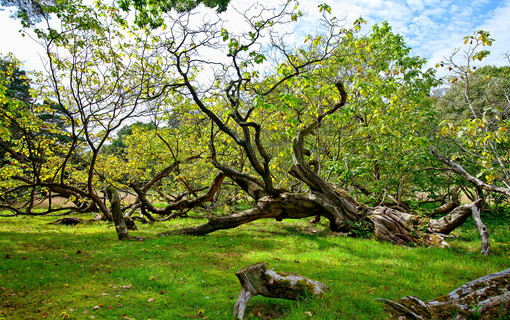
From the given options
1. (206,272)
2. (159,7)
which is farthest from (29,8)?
(206,272)

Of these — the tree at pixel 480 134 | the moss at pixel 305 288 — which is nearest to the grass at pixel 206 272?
the moss at pixel 305 288

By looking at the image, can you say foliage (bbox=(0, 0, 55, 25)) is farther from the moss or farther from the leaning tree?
the moss

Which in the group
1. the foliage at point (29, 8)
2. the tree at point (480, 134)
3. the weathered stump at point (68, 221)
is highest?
the foliage at point (29, 8)

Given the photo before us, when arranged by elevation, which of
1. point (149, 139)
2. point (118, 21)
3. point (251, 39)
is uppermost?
point (118, 21)

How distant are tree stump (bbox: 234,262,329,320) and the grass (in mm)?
181

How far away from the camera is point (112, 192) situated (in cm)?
1012

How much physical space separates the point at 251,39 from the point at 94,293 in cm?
817

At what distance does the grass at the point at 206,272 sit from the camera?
4.36 metres

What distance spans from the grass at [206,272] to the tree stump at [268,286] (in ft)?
0.59

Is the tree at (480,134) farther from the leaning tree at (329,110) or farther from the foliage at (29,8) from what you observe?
the foliage at (29,8)

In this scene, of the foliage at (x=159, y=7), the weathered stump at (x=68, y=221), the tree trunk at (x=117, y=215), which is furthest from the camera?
the weathered stump at (x=68, y=221)

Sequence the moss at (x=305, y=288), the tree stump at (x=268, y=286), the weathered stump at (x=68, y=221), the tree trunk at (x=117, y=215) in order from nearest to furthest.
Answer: the tree stump at (x=268, y=286), the moss at (x=305, y=288), the tree trunk at (x=117, y=215), the weathered stump at (x=68, y=221)

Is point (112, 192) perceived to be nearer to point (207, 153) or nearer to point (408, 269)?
point (207, 153)

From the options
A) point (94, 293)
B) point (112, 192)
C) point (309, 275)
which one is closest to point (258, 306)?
point (309, 275)
